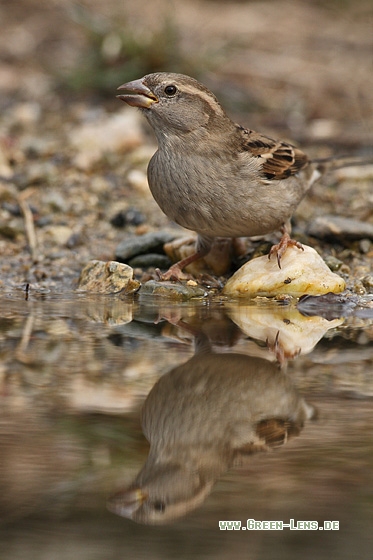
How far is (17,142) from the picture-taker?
798cm

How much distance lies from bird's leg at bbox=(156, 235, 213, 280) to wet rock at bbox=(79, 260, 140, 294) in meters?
0.27

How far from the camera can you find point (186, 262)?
5.68 m

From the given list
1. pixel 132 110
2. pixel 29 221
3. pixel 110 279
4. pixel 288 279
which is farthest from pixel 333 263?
pixel 132 110

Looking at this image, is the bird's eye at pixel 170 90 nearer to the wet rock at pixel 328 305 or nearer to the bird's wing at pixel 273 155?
the bird's wing at pixel 273 155

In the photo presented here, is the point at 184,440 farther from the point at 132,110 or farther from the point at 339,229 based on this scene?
the point at 132,110

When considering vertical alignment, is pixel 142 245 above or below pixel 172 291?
above

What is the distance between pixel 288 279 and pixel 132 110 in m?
3.95

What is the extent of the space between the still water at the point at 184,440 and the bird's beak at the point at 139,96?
4.71 ft

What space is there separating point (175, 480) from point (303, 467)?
1.17ft

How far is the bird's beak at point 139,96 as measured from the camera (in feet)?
16.9

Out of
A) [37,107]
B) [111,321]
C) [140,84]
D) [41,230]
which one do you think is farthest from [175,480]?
[37,107]

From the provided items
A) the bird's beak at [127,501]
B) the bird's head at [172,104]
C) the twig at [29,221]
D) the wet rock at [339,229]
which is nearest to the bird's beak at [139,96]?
the bird's head at [172,104]

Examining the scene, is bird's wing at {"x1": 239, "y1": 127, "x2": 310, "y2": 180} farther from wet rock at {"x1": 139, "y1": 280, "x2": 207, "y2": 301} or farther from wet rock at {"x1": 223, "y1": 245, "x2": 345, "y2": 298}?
wet rock at {"x1": 139, "y1": 280, "x2": 207, "y2": 301}

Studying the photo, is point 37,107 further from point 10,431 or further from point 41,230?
point 10,431
